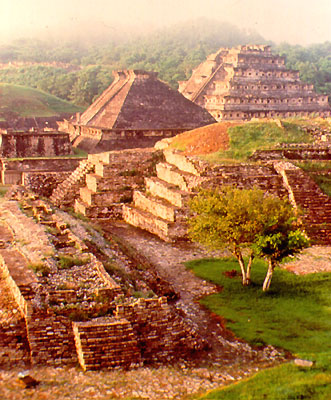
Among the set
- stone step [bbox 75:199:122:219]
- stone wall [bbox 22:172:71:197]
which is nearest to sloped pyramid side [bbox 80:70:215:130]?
stone wall [bbox 22:172:71:197]

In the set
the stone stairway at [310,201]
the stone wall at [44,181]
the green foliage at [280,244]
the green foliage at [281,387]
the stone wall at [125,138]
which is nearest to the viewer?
the green foliage at [281,387]

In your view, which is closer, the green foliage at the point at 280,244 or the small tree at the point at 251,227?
the green foliage at the point at 280,244

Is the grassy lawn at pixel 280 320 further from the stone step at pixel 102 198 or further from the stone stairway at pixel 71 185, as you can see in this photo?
the stone stairway at pixel 71 185

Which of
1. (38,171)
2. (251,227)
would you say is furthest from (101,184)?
(251,227)

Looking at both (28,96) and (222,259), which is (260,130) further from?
(28,96)

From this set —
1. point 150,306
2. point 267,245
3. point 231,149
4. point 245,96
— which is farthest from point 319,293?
point 245,96

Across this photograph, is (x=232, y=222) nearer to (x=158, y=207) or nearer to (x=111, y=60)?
(x=158, y=207)

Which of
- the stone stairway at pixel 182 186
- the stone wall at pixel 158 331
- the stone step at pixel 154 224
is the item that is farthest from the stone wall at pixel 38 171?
the stone wall at pixel 158 331
